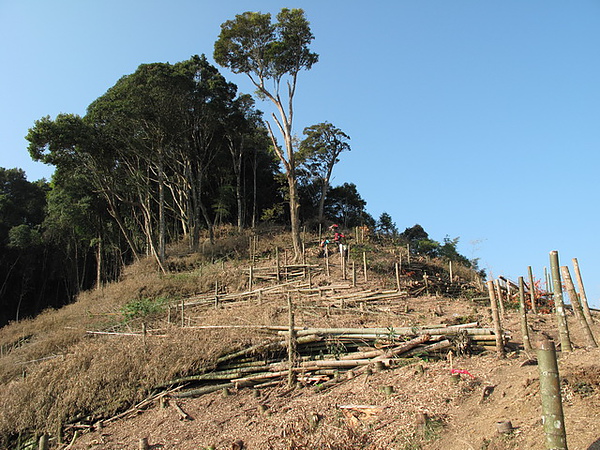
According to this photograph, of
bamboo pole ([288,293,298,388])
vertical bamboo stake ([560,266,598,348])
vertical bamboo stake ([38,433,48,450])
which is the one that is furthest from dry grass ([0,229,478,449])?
vertical bamboo stake ([560,266,598,348])

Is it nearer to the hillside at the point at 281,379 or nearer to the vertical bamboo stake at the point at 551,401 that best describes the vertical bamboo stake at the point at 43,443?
the hillside at the point at 281,379

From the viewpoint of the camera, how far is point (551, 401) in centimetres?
284

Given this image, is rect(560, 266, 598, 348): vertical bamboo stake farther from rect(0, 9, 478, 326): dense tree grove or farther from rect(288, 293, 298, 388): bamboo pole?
rect(0, 9, 478, 326): dense tree grove

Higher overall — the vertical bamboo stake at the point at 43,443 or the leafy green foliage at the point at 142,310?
the leafy green foliage at the point at 142,310

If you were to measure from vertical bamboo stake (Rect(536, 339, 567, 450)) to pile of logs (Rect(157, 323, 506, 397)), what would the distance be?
3.90 meters

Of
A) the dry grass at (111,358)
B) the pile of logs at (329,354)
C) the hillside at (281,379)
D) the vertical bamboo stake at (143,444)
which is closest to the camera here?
the hillside at (281,379)

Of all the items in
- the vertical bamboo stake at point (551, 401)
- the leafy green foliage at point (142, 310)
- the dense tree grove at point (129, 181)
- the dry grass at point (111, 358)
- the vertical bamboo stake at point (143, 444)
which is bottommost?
the vertical bamboo stake at point (143, 444)

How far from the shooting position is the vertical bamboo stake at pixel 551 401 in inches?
109

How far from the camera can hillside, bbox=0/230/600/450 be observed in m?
4.88

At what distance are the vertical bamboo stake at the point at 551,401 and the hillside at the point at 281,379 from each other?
3.66 ft

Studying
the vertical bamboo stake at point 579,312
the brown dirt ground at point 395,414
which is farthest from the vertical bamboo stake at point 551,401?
the vertical bamboo stake at point 579,312

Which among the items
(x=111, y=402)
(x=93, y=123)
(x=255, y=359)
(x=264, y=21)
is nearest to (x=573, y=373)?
(x=255, y=359)

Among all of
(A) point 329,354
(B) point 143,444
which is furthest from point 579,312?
(B) point 143,444

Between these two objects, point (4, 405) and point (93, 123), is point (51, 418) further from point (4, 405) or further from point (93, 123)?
point (93, 123)
